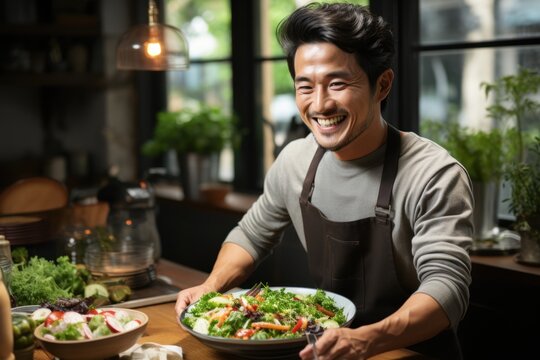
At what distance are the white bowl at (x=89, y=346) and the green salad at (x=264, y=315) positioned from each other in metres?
0.20

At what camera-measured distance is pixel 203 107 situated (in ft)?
15.4

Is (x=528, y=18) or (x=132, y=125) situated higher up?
(x=528, y=18)

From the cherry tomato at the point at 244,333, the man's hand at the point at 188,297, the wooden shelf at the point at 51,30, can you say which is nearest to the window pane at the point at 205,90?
the wooden shelf at the point at 51,30

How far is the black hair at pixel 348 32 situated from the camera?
2180mm

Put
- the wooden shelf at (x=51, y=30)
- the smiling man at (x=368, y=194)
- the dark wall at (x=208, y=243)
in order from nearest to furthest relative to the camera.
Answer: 1. the smiling man at (x=368, y=194)
2. the dark wall at (x=208, y=243)
3. the wooden shelf at (x=51, y=30)

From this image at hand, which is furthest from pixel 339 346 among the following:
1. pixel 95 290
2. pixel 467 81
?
pixel 467 81

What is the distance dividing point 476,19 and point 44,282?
2.04 meters

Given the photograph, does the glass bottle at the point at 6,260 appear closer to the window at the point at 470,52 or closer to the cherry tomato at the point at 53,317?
the cherry tomato at the point at 53,317

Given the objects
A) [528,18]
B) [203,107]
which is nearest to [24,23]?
[203,107]

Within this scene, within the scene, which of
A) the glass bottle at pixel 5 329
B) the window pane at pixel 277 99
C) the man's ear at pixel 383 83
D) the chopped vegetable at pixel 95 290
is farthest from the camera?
the window pane at pixel 277 99

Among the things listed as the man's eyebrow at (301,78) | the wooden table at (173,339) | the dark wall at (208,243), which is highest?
the man's eyebrow at (301,78)

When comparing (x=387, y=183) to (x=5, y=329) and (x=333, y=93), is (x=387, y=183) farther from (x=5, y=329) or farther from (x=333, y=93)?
(x=5, y=329)

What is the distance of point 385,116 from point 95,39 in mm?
2547

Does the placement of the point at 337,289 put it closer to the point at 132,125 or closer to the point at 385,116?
the point at 385,116
